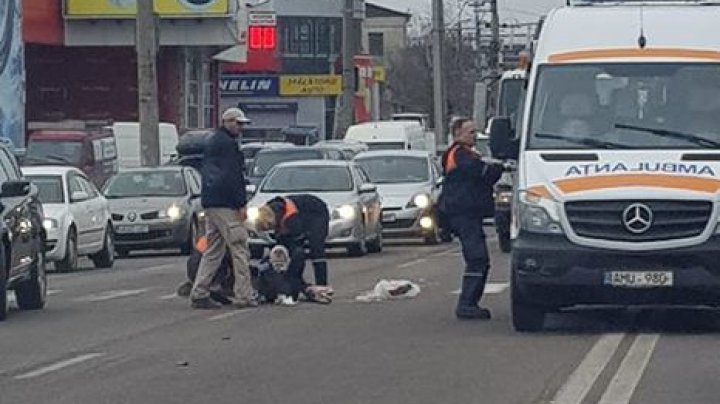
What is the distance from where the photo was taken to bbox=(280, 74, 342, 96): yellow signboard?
8946cm

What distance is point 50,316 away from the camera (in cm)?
1967

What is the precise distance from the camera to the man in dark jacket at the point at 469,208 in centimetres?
1775

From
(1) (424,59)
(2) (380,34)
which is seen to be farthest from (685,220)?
(2) (380,34)

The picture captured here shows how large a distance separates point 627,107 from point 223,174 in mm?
4608

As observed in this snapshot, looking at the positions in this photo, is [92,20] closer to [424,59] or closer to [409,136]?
[409,136]

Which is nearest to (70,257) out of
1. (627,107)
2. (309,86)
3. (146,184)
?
(146,184)

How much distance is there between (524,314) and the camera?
53.5ft

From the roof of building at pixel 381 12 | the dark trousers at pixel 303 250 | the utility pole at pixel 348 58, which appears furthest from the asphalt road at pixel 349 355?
the roof of building at pixel 381 12

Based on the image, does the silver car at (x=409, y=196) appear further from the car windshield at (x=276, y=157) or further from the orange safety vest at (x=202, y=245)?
the orange safety vest at (x=202, y=245)

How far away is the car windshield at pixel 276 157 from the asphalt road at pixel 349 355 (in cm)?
1688

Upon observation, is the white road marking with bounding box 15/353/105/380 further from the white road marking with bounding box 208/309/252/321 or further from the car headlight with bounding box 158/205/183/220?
the car headlight with bounding box 158/205/183/220

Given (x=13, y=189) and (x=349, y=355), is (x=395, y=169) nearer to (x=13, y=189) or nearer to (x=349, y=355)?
(x=13, y=189)

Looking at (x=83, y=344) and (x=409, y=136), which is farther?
(x=409, y=136)

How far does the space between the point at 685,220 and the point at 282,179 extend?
15904 millimetres
